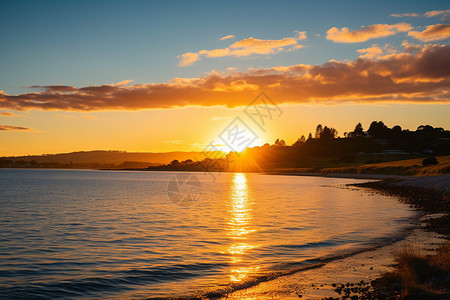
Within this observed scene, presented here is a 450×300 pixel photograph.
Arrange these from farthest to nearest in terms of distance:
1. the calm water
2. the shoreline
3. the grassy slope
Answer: the grassy slope < the calm water < the shoreline

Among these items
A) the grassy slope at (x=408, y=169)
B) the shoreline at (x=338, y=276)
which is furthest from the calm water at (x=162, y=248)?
the grassy slope at (x=408, y=169)

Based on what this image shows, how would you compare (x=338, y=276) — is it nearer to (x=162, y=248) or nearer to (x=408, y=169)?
(x=162, y=248)

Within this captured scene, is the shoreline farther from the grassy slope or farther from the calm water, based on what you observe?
the grassy slope

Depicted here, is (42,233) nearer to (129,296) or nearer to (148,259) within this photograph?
(148,259)

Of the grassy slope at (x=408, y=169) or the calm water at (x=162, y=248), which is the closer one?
the calm water at (x=162, y=248)

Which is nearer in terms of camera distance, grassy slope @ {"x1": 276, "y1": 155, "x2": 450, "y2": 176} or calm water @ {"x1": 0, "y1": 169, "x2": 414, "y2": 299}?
calm water @ {"x1": 0, "y1": 169, "x2": 414, "y2": 299}

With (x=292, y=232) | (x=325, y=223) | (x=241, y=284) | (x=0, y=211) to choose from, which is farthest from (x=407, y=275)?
(x=0, y=211)

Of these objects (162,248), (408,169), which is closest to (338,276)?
(162,248)

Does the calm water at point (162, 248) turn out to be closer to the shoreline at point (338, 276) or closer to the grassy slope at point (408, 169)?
the shoreline at point (338, 276)

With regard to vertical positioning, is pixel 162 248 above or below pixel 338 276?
below

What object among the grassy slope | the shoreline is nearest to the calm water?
the shoreline

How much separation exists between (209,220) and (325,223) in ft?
35.6

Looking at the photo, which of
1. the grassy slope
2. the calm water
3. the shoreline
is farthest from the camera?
the grassy slope

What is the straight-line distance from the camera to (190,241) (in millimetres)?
26250
